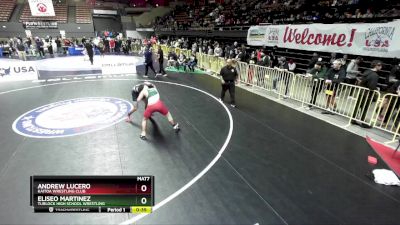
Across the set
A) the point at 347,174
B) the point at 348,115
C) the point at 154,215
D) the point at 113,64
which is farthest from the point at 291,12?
the point at 154,215

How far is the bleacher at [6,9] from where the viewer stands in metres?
33.8

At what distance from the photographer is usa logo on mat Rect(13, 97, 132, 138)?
23.7ft

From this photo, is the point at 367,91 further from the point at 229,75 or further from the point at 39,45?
the point at 39,45

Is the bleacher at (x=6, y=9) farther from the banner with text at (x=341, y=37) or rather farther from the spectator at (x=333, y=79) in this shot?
the spectator at (x=333, y=79)

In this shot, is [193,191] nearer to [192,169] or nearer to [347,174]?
[192,169]

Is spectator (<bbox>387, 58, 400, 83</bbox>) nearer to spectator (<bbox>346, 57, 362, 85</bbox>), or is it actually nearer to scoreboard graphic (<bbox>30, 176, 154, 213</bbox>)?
spectator (<bbox>346, 57, 362, 85</bbox>)

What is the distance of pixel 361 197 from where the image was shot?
4.62m

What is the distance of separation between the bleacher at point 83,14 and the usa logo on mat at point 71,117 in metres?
35.1

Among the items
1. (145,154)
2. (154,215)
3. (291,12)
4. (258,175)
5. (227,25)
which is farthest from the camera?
(227,25)

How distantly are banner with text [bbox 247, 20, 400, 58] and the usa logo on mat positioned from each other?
10.4m

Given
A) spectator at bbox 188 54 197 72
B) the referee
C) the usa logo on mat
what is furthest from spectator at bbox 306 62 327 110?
spectator at bbox 188 54 197 72

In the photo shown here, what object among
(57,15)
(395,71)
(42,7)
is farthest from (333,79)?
(57,15)

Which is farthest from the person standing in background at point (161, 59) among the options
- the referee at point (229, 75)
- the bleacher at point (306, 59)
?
the bleacher at point (306, 59)

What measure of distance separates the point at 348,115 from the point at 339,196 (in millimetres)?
4954
